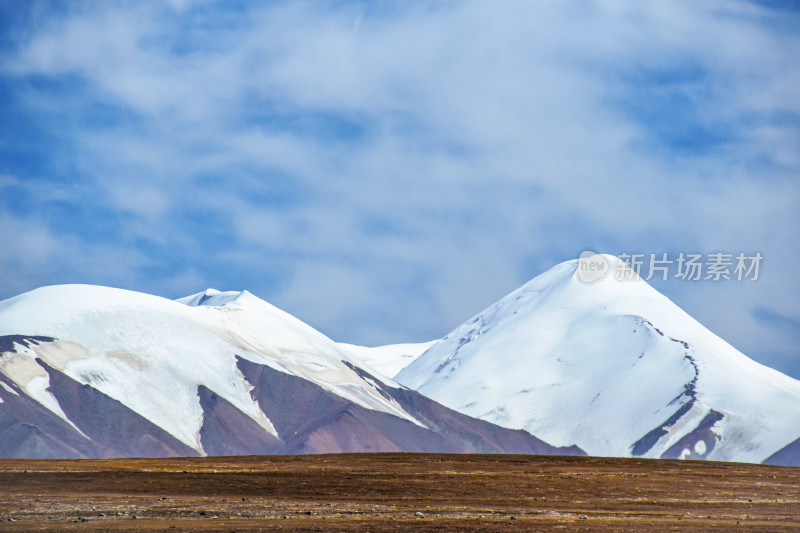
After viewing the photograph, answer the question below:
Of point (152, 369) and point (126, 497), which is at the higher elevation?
point (152, 369)

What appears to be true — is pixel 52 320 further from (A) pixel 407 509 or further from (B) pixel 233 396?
(A) pixel 407 509

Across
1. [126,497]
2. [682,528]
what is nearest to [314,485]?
[126,497]

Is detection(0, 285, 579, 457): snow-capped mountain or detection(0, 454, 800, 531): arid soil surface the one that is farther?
detection(0, 285, 579, 457): snow-capped mountain

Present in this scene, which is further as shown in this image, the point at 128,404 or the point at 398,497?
the point at 128,404

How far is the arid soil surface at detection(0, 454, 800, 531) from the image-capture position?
92.4 ft

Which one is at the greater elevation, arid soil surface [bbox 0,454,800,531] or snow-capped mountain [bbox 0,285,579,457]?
snow-capped mountain [bbox 0,285,579,457]

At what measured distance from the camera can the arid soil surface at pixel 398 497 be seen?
28.2 meters

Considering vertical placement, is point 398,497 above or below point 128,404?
below

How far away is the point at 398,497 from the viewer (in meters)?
37.1

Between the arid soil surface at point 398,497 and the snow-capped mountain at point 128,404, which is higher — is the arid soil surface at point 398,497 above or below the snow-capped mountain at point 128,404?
below

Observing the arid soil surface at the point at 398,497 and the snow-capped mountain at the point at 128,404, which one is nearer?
the arid soil surface at the point at 398,497

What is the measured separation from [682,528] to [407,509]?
9319 mm

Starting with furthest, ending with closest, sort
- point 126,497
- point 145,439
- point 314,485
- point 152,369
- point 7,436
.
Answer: point 152,369 < point 145,439 < point 7,436 < point 314,485 < point 126,497

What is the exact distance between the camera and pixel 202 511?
3064 cm
